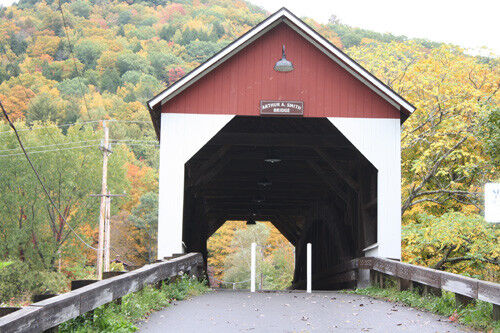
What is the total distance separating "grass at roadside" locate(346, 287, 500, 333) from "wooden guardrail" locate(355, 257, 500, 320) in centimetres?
12

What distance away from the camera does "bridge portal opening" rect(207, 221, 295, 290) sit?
55.2m

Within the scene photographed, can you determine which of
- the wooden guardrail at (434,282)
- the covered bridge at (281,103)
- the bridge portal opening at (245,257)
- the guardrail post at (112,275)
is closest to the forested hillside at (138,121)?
the covered bridge at (281,103)

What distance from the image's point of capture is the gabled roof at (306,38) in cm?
1195

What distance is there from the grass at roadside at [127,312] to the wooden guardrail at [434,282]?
122 inches

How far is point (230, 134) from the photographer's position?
1374 cm

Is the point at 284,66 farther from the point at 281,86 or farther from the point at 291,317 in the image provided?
the point at 291,317

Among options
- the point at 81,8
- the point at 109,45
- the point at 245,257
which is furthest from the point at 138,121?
the point at 81,8

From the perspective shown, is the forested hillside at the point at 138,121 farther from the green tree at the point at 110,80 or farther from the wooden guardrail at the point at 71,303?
the wooden guardrail at the point at 71,303

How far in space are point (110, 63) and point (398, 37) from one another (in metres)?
38.9

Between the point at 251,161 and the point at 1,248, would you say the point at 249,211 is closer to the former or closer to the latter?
the point at 251,161

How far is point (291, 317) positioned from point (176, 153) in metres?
5.65

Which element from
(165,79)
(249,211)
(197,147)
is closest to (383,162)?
(197,147)

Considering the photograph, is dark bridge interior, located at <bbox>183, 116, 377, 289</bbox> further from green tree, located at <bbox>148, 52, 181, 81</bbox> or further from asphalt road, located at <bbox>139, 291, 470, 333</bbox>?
green tree, located at <bbox>148, 52, 181, 81</bbox>

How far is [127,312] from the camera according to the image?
6.40 metres
